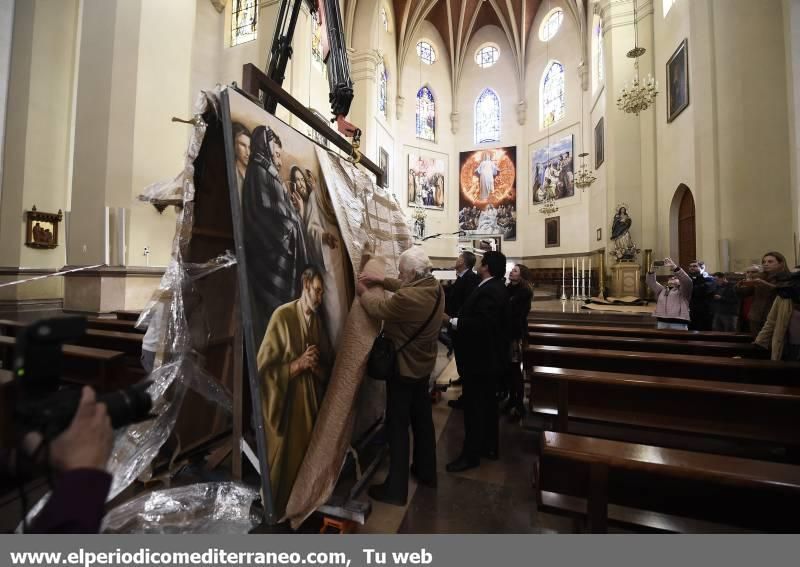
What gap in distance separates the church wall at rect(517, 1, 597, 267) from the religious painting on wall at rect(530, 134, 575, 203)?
0.70 ft

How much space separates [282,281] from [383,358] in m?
0.63

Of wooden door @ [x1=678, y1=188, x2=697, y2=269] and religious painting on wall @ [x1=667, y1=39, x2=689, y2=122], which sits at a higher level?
religious painting on wall @ [x1=667, y1=39, x2=689, y2=122]

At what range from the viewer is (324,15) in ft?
9.58

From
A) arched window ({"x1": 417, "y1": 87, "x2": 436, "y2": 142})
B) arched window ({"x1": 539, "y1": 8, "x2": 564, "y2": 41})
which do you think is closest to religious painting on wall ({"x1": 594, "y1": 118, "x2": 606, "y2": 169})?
arched window ({"x1": 539, "y1": 8, "x2": 564, "y2": 41})

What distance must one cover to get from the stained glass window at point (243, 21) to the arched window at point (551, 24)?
12.5 meters

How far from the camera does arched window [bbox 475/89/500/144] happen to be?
58.2 ft

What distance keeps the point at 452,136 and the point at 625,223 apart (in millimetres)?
10975

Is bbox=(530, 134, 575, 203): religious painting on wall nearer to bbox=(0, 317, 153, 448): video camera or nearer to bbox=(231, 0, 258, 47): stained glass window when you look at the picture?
bbox=(231, 0, 258, 47): stained glass window

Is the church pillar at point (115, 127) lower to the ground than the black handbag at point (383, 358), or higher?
higher

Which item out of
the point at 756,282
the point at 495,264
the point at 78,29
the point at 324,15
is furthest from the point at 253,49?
the point at 756,282

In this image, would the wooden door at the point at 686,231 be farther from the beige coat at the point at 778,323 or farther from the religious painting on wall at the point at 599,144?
the beige coat at the point at 778,323

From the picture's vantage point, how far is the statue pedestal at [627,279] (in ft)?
30.3

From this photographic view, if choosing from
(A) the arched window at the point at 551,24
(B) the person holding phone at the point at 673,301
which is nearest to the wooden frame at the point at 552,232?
(A) the arched window at the point at 551,24
